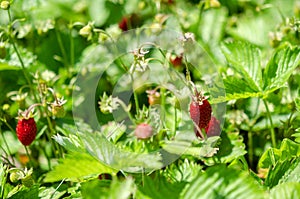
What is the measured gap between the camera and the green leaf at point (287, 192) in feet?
4.33

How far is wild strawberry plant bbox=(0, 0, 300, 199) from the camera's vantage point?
149 cm

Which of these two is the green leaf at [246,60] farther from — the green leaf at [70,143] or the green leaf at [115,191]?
the green leaf at [115,191]

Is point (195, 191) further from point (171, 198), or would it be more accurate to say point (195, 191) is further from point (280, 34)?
point (280, 34)

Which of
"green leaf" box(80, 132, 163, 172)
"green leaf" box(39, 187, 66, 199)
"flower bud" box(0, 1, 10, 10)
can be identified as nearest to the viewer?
"green leaf" box(80, 132, 163, 172)

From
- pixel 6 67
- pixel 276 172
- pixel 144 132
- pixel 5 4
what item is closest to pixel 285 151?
pixel 276 172

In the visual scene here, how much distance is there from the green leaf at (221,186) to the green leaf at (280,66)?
55 cm

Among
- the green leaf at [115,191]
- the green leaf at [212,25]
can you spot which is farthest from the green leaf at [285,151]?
the green leaf at [212,25]

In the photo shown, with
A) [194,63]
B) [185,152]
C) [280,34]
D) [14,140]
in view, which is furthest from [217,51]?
[14,140]

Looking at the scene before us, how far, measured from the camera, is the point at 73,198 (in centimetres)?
162

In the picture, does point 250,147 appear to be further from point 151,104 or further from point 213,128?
point 151,104

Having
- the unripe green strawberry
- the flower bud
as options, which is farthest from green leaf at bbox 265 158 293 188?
the flower bud

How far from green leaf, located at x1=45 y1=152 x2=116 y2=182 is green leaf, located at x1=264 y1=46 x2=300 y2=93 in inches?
24.0

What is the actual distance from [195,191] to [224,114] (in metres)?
0.70

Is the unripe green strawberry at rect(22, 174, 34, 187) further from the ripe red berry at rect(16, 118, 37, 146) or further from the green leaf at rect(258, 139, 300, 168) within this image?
the green leaf at rect(258, 139, 300, 168)
